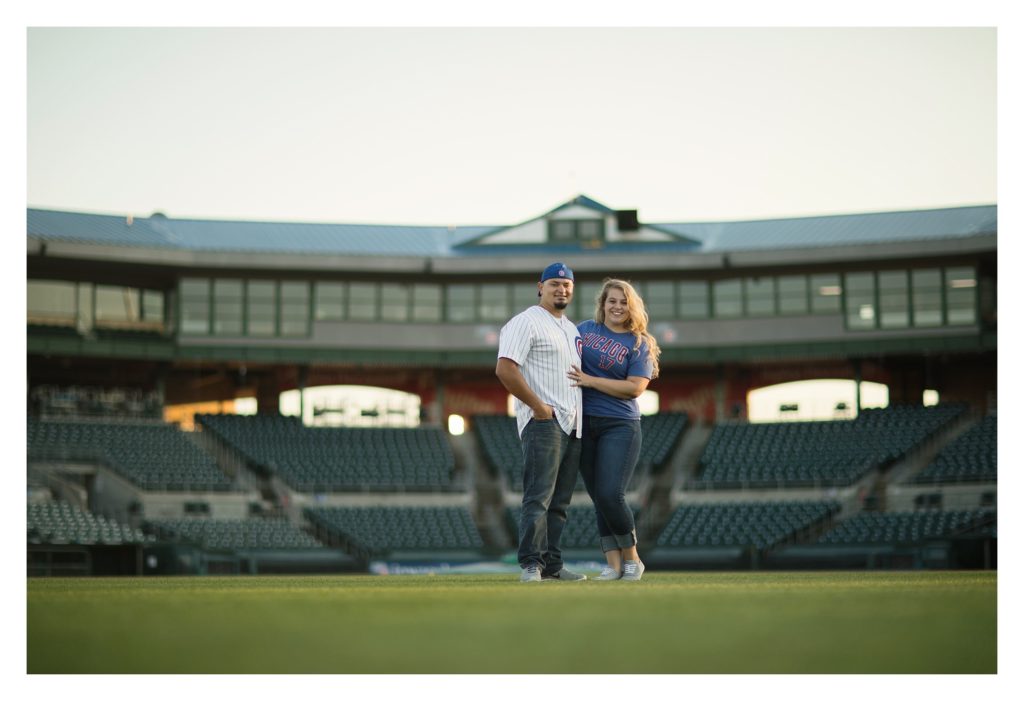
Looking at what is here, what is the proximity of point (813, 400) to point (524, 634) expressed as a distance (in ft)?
130

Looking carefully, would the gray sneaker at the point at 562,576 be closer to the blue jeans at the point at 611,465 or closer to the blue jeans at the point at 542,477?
the blue jeans at the point at 542,477

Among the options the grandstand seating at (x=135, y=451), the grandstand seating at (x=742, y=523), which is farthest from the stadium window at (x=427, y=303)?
the grandstand seating at (x=742, y=523)

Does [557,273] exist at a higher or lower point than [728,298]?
lower

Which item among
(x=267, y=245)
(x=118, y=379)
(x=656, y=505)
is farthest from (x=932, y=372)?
(x=118, y=379)

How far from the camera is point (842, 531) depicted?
3378cm

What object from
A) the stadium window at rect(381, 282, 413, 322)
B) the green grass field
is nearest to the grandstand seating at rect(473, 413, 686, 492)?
the stadium window at rect(381, 282, 413, 322)

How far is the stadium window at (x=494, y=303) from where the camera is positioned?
144 feet

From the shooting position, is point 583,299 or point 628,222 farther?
point 628,222

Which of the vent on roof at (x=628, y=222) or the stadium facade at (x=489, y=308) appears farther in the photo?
the vent on roof at (x=628, y=222)

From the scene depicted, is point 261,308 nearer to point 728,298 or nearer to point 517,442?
point 517,442

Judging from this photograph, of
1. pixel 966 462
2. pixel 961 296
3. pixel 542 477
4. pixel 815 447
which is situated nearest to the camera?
pixel 542 477

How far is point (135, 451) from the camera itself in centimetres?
3781

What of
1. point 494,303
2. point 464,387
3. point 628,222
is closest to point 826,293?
point 628,222

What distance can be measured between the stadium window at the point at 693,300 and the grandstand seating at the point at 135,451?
16.2 m
